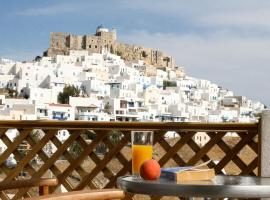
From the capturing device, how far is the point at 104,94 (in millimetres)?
54938

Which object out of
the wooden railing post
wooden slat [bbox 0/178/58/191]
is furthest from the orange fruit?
the wooden railing post

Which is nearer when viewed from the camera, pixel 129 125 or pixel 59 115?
pixel 129 125

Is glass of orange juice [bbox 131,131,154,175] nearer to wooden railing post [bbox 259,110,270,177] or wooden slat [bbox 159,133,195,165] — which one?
wooden railing post [bbox 259,110,270,177]

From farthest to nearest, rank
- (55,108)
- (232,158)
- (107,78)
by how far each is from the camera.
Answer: (107,78) < (55,108) < (232,158)

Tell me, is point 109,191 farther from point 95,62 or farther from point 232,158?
point 95,62

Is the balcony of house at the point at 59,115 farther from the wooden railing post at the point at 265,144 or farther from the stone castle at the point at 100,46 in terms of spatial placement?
the wooden railing post at the point at 265,144

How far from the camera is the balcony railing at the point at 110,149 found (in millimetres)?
3201

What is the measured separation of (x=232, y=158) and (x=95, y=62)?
63550 mm

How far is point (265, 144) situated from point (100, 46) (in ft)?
244

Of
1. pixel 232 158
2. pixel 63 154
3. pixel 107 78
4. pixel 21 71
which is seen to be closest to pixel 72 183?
pixel 63 154

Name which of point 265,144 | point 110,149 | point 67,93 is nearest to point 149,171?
point 265,144

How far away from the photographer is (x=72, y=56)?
68812 mm

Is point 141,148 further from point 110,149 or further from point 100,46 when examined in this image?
point 100,46

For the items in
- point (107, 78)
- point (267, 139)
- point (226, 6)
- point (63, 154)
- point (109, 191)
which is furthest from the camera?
point (107, 78)
